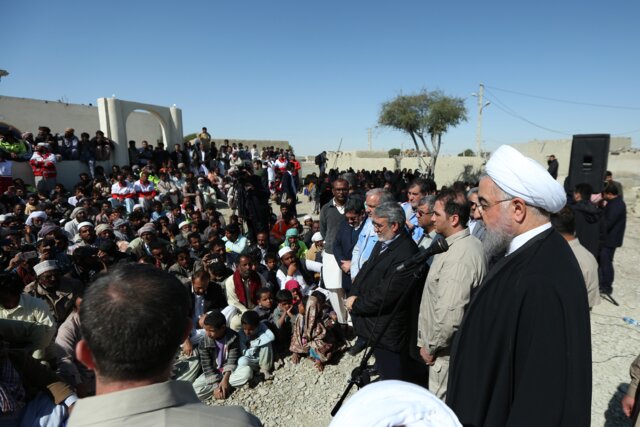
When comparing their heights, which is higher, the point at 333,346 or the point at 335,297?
the point at 335,297

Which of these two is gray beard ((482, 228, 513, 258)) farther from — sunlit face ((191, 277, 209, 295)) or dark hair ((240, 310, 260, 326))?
sunlit face ((191, 277, 209, 295))

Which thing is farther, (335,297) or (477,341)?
(335,297)

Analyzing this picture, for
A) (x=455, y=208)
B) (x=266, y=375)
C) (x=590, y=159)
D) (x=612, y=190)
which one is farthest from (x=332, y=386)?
(x=590, y=159)

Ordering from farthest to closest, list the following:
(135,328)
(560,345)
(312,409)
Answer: (312,409) → (560,345) → (135,328)

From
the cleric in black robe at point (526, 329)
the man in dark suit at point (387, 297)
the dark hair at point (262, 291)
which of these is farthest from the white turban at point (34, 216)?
the cleric in black robe at point (526, 329)

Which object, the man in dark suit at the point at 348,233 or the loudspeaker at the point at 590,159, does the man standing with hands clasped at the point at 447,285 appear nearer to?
the man in dark suit at the point at 348,233

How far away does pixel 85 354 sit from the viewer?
0.97 metres

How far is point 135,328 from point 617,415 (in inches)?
153

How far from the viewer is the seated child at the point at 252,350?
3561 millimetres

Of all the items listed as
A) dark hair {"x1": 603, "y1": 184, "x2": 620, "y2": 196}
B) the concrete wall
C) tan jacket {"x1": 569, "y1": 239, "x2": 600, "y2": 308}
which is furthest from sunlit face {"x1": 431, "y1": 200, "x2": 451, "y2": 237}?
the concrete wall

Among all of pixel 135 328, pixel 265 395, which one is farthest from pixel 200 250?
pixel 135 328

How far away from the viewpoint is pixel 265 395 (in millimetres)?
3432

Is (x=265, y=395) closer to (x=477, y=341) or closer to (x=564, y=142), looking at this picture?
(x=477, y=341)

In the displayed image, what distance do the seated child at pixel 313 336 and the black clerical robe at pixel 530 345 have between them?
2545 mm
